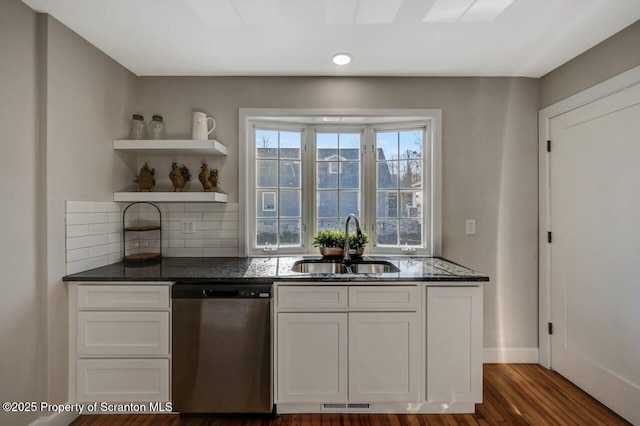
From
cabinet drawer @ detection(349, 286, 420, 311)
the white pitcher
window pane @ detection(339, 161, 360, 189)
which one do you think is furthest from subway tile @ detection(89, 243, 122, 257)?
window pane @ detection(339, 161, 360, 189)

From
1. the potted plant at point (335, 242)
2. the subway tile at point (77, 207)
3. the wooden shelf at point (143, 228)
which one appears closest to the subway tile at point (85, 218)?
the subway tile at point (77, 207)

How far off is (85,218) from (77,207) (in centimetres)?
10

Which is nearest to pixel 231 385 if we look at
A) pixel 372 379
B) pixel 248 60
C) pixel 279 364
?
pixel 279 364

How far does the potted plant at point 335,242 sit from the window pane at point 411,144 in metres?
0.85

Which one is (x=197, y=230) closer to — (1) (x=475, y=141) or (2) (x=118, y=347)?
(2) (x=118, y=347)

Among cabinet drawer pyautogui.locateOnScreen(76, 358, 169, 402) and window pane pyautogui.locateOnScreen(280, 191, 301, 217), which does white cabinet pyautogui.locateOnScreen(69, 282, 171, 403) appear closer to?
cabinet drawer pyautogui.locateOnScreen(76, 358, 169, 402)

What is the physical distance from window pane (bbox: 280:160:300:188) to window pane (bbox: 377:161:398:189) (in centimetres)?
72

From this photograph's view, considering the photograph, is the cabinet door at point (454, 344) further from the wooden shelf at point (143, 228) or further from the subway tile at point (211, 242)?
the wooden shelf at point (143, 228)

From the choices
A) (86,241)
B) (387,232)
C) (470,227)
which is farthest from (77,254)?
(470,227)

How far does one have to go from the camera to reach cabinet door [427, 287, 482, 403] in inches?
74.9

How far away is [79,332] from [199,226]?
1028 millimetres

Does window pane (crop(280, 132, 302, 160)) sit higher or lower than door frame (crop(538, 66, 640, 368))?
higher

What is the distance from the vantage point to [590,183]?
214 cm

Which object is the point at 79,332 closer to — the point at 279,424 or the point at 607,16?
the point at 279,424
